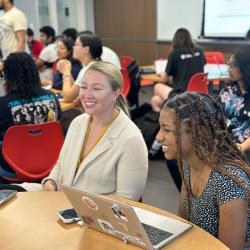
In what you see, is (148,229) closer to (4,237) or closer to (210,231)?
(210,231)

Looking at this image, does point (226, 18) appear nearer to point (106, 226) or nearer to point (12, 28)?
point (12, 28)

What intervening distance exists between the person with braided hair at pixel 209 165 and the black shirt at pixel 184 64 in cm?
326

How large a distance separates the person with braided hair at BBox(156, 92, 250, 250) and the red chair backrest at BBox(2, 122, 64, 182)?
3.83 ft

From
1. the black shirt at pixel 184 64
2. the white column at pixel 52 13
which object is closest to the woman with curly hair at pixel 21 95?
the black shirt at pixel 184 64

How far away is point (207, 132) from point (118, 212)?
0.53m

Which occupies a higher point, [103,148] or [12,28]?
[12,28]

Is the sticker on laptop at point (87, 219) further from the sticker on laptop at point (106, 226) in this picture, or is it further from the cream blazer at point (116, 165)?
the cream blazer at point (116, 165)

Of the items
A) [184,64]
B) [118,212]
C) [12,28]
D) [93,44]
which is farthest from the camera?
[184,64]

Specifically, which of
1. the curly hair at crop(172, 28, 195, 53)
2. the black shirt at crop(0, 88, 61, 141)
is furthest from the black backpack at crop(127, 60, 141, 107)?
the black shirt at crop(0, 88, 61, 141)

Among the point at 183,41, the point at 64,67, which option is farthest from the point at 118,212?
the point at 183,41

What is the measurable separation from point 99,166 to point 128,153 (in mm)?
158

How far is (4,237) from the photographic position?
4.70ft

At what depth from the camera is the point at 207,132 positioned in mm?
1574

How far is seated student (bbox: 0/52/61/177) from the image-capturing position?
2.83 meters
